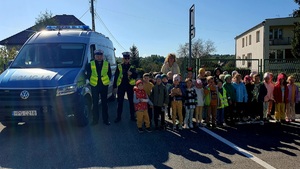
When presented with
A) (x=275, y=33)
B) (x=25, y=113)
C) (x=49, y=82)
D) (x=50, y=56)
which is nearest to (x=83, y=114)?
(x=49, y=82)

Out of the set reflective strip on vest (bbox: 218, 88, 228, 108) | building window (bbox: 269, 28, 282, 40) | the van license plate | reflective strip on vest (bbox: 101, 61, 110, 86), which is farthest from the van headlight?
building window (bbox: 269, 28, 282, 40)

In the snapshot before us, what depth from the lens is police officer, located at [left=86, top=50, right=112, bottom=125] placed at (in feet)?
24.0

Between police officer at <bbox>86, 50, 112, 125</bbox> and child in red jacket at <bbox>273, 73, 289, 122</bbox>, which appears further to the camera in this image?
child in red jacket at <bbox>273, 73, 289, 122</bbox>

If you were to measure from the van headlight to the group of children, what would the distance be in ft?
5.04

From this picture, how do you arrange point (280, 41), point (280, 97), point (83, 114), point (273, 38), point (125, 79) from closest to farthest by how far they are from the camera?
point (83, 114) < point (280, 97) < point (125, 79) < point (280, 41) < point (273, 38)

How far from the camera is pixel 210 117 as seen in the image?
790 centimetres

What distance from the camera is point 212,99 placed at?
7305 mm

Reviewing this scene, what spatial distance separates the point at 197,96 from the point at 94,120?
2.86m

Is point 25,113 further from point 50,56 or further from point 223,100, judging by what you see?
point 223,100

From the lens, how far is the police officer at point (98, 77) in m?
7.32

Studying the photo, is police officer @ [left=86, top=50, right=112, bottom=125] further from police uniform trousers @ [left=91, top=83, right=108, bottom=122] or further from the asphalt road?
the asphalt road

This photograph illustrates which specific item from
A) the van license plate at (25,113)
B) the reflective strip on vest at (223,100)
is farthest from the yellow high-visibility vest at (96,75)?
the reflective strip on vest at (223,100)

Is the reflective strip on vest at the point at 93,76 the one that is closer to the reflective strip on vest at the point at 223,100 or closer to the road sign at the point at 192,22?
the reflective strip on vest at the point at 223,100

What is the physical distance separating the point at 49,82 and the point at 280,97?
20.0 ft
